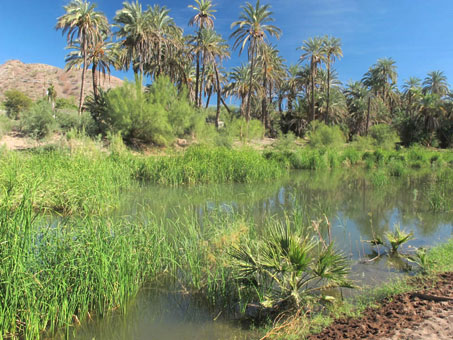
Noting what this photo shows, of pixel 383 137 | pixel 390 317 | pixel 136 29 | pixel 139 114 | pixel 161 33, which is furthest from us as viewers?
pixel 383 137

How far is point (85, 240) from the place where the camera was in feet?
14.1

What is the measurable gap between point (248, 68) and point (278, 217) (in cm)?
4203

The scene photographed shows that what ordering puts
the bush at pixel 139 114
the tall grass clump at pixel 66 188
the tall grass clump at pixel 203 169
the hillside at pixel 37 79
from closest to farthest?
the tall grass clump at pixel 66 188 < the tall grass clump at pixel 203 169 < the bush at pixel 139 114 < the hillside at pixel 37 79

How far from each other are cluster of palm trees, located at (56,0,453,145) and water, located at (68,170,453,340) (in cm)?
1799

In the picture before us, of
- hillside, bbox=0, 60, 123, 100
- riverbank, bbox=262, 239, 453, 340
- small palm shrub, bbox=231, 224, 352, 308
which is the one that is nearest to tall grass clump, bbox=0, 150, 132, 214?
small palm shrub, bbox=231, 224, 352, 308

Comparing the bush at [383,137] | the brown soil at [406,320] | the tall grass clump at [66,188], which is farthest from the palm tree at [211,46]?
the brown soil at [406,320]

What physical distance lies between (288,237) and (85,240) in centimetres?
266

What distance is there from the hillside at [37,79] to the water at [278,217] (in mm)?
77946

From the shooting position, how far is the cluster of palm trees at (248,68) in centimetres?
3222

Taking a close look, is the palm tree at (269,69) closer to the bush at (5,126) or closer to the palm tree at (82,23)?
the palm tree at (82,23)

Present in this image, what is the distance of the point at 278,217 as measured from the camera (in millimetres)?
9195

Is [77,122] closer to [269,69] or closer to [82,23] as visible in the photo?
[82,23]

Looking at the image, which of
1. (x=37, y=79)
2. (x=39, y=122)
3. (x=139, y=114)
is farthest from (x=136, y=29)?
(x=37, y=79)

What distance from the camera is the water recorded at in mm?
3973
